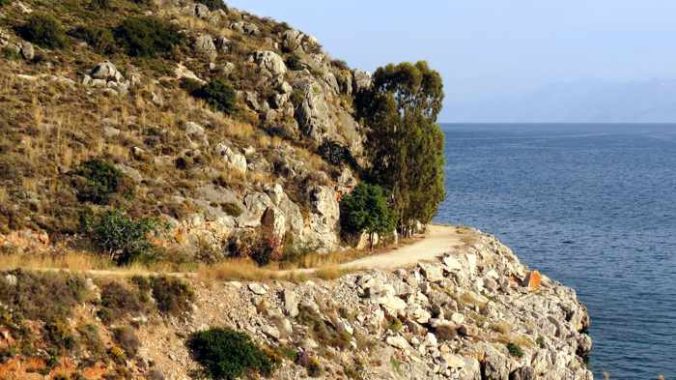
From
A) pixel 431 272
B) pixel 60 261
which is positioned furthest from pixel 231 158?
pixel 60 261

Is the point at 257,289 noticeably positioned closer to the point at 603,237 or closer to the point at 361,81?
the point at 361,81

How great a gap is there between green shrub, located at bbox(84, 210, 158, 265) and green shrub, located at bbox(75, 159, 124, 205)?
3.08 m

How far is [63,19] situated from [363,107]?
28501 millimetres

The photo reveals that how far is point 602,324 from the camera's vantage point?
58.4m

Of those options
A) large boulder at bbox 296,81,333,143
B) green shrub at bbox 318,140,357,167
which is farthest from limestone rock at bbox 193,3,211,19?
green shrub at bbox 318,140,357,167

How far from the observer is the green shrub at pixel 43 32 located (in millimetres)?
60312

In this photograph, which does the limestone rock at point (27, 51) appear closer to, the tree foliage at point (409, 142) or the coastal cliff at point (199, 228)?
the coastal cliff at point (199, 228)

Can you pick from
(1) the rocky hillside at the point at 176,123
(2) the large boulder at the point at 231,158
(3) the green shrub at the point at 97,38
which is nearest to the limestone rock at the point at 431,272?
(1) the rocky hillside at the point at 176,123

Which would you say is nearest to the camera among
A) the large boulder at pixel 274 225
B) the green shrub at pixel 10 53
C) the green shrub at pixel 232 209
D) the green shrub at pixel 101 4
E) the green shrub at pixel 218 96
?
the green shrub at pixel 232 209

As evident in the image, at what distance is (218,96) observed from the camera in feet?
203

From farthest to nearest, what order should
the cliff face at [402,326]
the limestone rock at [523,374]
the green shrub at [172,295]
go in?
the limestone rock at [523,374], the cliff face at [402,326], the green shrub at [172,295]

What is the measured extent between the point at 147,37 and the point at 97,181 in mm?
23682

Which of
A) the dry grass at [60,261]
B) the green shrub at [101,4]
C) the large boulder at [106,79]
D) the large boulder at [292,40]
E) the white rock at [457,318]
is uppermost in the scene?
the green shrub at [101,4]

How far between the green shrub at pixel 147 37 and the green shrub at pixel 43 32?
→ 560 centimetres
